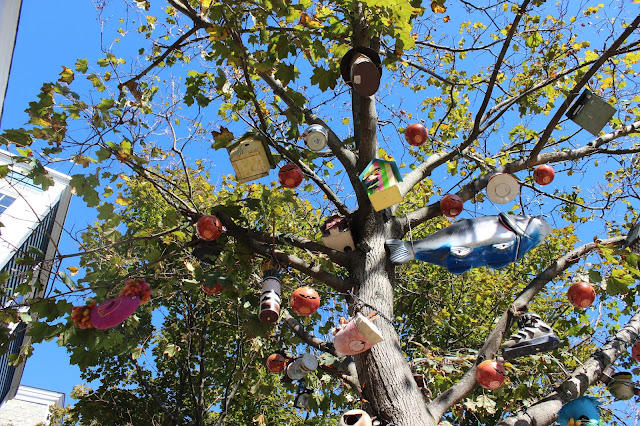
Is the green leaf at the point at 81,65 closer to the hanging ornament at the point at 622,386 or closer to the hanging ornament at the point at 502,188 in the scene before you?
the hanging ornament at the point at 502,188

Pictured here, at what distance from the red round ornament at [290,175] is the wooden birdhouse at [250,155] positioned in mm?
146

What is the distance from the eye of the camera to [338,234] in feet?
13.4

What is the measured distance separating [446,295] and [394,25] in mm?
5297

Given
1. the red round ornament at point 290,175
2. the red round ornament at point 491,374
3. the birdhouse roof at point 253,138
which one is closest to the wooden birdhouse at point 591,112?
the red round ornament at point 491,374

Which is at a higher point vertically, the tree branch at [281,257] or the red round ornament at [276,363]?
the tree branch at [281,257]

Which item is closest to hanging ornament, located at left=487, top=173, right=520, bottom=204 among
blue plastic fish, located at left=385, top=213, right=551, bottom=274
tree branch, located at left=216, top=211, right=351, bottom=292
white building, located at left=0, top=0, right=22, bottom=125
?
blue plastic fish, located at left=385, top=213, right=551, bottom=274

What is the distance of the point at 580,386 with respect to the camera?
349 centimetres

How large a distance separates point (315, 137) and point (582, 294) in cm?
268

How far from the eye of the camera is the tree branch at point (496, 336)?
3260 millimetres

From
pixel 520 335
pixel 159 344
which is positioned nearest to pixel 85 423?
pixel 159 344

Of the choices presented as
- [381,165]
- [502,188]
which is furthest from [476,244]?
[381,165]

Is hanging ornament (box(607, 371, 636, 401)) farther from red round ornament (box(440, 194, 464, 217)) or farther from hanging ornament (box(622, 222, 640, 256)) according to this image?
red round ornament (box(440, 194, 464, 217))

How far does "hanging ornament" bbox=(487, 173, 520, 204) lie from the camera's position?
13.7 ft

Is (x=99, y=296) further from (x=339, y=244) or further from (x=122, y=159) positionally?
(x=339, y=244)
